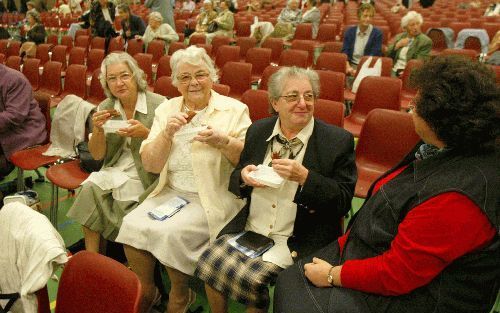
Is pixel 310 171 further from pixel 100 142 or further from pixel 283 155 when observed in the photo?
pixel 100 142

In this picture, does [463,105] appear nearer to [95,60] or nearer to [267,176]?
[267,176]

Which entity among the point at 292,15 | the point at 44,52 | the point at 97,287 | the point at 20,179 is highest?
the point at 292,15

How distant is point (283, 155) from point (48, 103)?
2.20 meters

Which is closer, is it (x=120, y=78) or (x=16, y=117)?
(x=120, y=78)

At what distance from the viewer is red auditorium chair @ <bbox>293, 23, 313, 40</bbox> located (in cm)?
724

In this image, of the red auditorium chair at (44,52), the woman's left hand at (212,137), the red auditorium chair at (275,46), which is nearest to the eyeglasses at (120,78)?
the woman's left hand at (212,137)

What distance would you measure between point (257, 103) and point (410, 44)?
2.55m

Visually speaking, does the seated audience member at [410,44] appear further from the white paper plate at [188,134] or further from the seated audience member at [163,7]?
the seated audience member at [163,7]

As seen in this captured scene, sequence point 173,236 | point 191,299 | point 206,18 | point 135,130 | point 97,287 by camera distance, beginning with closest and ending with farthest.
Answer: point 97,287
point 173,236
point 191,299
point 135,130
point 206,18

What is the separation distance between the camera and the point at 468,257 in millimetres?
1264

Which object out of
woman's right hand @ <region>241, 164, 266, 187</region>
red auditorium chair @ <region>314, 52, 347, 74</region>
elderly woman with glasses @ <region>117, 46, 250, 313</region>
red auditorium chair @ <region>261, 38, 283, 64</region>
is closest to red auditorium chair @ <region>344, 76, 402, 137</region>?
red auditorium chair @ <region>314, 52, 347, 74</region>

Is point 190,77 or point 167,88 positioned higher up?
point 190,77

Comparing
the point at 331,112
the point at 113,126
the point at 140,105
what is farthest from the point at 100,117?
the point at 331,112

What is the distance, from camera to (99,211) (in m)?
2.41
